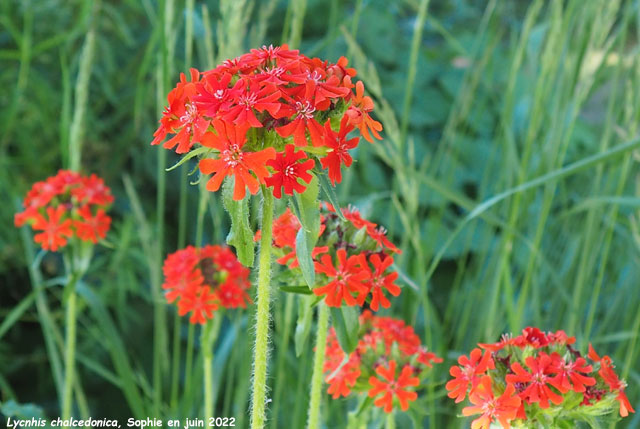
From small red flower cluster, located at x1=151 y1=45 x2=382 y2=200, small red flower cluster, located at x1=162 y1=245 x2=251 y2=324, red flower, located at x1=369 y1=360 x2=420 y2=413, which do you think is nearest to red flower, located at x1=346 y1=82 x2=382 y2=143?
small red flower cluster, located at x1=151 y1=45 x2=382 y2=200

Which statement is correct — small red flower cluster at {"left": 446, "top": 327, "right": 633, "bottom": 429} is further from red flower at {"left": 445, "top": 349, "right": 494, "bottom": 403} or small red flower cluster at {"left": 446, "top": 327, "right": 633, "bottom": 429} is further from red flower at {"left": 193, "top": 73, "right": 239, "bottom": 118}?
red flower at {"left": 193, "top": 73, "right": 239, "bottom": 118}

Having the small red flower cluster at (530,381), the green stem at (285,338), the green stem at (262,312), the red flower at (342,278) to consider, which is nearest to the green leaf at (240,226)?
the green stem at (262,312)

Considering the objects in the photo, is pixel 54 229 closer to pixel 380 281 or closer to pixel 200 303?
pixel 200 303

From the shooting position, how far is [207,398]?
3.83ft

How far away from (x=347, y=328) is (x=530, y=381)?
236mm

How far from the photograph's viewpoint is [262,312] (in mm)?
832

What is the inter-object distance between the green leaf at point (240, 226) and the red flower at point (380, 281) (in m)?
0.19

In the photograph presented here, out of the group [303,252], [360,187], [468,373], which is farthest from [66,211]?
[360,187]

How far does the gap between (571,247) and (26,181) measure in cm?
142

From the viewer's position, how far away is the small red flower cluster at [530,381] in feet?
2.58

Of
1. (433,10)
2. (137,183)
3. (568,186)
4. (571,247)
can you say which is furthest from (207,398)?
(433,10)

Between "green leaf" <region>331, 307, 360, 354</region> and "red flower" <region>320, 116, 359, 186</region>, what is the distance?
0.73 ft

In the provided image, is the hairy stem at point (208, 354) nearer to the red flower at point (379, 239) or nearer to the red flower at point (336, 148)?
the red flower at point (379, 239)

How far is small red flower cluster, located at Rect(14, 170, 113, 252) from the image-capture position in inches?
52.5
